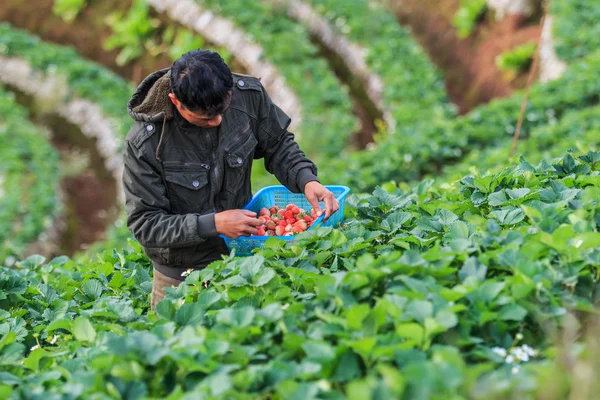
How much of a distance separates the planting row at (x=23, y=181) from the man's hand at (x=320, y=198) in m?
5.34

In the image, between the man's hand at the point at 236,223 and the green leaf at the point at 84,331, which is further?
the man's hand at the point at 236,223

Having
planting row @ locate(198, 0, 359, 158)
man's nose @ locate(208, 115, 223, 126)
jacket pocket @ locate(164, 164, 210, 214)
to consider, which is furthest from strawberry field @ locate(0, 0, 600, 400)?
planting row @ locate(198, 0, 359, 158)

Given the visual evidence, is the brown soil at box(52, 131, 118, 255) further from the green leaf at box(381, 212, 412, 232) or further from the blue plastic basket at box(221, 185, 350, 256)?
the green leaf at box(381, 212, 412, 232)

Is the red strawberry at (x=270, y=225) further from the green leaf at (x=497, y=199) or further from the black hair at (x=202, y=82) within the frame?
the green leaf at (x=497, y=199)

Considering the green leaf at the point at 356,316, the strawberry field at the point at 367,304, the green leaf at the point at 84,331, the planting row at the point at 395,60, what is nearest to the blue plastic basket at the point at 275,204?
the strawberry field at the point at 367,304

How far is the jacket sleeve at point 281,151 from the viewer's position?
153 inches

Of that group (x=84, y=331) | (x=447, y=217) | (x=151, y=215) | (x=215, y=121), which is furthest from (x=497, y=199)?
(x=84, y=331)

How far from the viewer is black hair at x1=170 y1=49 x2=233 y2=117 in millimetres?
3234

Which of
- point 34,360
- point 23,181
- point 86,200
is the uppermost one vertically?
point 86,200

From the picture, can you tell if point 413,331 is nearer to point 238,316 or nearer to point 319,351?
point 319,351

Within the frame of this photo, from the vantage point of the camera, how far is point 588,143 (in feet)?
22.2

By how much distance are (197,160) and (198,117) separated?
14.8 inches

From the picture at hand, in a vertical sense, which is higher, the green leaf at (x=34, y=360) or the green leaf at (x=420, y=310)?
the green leaf at (x=420, y=310)

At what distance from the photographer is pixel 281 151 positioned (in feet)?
13.1
